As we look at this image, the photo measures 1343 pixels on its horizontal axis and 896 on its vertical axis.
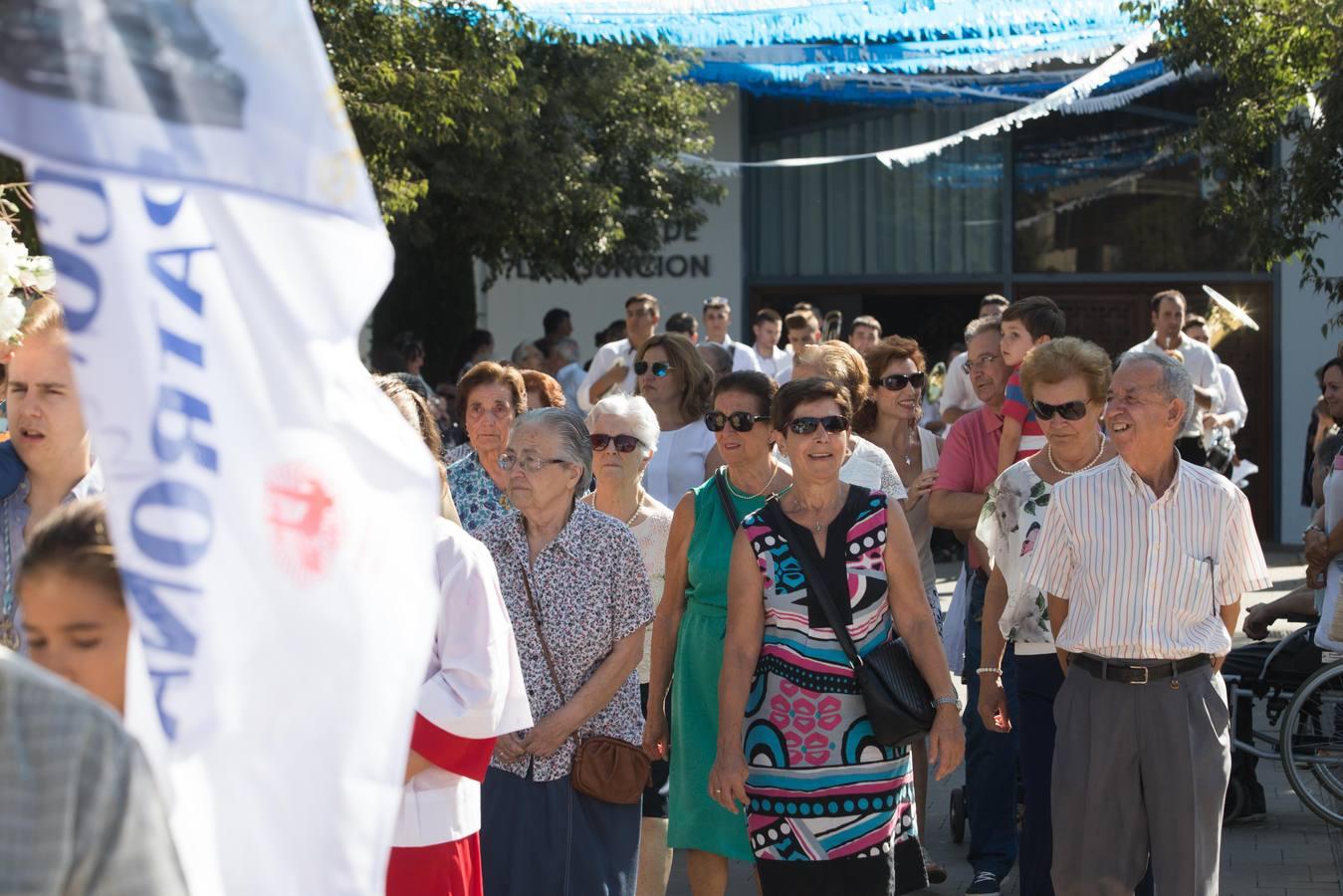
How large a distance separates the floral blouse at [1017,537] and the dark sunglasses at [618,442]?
1.26 meters

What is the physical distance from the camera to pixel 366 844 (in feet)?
6.40

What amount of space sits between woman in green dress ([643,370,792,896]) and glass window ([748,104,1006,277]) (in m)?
14.9

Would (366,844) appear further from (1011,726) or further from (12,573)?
(1011,726)

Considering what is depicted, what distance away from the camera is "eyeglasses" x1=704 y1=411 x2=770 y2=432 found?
6.08 meters

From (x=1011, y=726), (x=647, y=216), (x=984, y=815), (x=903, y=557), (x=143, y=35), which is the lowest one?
(x=984, y=815)

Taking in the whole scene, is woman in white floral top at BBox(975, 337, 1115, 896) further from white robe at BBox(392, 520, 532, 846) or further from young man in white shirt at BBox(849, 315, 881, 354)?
young man in white shirt at BBox(849, 315, 881, 354)

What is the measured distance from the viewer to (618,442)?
6301mm

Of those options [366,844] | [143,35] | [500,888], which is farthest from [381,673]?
[500,888]

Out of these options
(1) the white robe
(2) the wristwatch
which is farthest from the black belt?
(1) the white robe

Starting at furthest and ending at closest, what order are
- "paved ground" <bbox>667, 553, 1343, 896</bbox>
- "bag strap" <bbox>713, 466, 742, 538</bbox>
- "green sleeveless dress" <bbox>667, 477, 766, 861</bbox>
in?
"paved ground" <bbox>667, 553, 1343, 896</bbox> < "bag strap" <bbox>713, 466, 742, 538</bbox> < "green sleeveless dress" <bbox>667, 477, 766, 861</bbox>

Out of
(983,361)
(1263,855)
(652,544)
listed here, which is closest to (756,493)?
(652,544)

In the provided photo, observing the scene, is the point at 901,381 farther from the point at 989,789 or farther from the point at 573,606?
the point at 573,606

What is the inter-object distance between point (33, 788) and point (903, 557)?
12.1ft

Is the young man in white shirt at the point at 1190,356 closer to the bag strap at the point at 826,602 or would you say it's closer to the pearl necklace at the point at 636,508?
the pearl necklace at the point at 636,508
